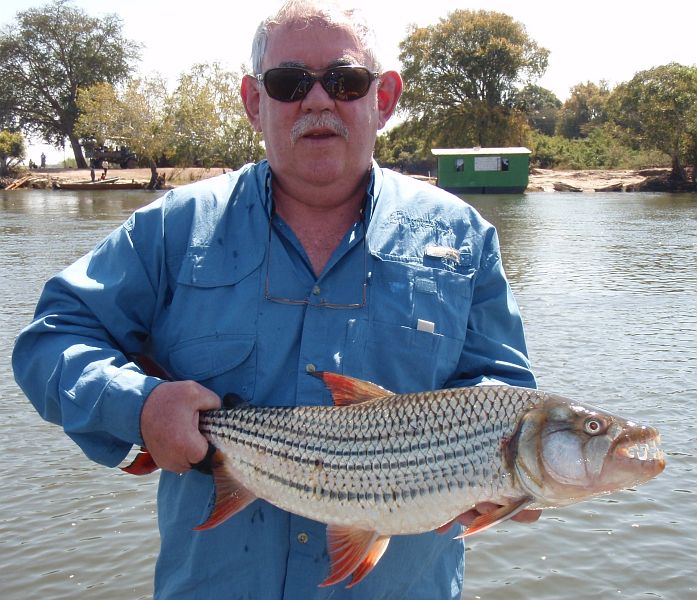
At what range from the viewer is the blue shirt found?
10.1ft

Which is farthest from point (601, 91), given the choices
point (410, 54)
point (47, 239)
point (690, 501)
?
point (690, 501)

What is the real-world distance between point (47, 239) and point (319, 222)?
73.5 ft

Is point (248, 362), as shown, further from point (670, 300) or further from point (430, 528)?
point (670, 300)

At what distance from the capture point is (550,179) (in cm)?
6069

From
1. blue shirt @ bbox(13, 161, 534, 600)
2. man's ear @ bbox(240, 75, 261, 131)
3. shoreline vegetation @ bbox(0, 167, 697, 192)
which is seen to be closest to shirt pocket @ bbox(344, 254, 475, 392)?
blue shirt @ bbox(13, 161, 534, 600)

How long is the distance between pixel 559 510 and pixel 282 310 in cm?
439

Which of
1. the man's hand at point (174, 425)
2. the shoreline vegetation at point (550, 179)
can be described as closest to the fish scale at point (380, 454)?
the man's hand at point (174, 425)

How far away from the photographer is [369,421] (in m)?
3.02

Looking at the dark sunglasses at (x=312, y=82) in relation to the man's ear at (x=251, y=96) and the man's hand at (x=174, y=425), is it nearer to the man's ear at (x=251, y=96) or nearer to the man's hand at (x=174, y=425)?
the man's ear at (x=251, y=96)

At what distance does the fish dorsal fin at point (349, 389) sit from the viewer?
3037 millimetres

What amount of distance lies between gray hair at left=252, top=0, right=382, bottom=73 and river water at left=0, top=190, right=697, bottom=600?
3808mm

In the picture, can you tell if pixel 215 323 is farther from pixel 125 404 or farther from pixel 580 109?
pixel 580 109

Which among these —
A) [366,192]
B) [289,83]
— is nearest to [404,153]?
[366,192]

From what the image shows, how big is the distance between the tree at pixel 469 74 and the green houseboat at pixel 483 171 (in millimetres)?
16246
